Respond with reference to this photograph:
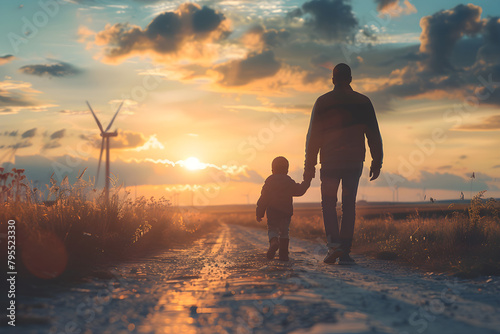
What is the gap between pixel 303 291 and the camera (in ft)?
15.1

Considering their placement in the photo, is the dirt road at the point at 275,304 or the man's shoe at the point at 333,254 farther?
the man's shoe at the point at 333,254

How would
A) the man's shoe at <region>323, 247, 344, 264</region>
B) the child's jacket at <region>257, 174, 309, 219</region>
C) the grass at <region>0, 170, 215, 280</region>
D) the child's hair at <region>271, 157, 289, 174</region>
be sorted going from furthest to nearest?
the child's hair at <region>271, 157, 289, 174</region> < the child's jacket at <region>257, 174, 309, 219</region> < the man's shoe at <region>323, 247, 344, 264</region> < the grass at <region>0, 170, 215, 280</region>

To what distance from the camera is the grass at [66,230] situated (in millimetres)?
6164

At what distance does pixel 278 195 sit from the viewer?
9.41m

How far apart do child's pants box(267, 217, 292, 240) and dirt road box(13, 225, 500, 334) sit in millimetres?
2881

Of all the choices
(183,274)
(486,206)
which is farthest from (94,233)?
(486,206)

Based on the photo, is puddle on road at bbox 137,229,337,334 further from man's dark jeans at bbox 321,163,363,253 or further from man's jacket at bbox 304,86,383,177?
man's jacket at bbox 304,86,383,177

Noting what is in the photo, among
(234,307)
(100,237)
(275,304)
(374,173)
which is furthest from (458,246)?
(100,237)

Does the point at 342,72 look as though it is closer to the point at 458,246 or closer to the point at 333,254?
the point at 333,254

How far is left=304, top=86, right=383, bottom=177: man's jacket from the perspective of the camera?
300 inches

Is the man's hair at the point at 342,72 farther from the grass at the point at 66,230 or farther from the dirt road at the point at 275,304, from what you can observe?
the grass at the point at 66,230

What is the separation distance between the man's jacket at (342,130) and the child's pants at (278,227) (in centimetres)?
177

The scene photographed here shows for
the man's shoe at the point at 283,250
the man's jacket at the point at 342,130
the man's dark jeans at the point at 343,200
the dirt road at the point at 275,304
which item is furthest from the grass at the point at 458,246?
the man's shoe at the point at 283,250

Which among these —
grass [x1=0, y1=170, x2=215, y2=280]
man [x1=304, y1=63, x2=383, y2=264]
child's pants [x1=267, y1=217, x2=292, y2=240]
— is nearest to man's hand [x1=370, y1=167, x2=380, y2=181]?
man [x1=304, y1=63, x2=383, y2=264]
